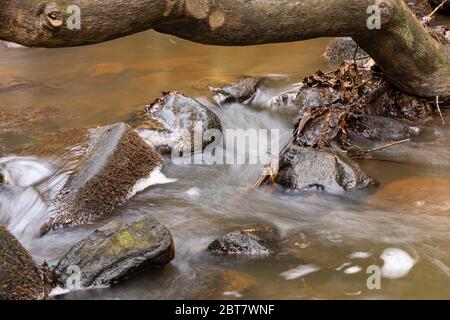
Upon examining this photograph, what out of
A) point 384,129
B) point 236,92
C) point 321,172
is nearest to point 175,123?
point 236,92

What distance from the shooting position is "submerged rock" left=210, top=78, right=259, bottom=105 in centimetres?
744

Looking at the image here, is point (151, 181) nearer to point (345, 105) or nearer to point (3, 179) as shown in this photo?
point (3, 179)

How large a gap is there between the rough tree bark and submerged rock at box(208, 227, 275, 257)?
1417 mm

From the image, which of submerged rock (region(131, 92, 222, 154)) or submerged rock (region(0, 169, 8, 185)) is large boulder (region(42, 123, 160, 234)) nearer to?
submerged rock (region(131, 92, 222, 154))

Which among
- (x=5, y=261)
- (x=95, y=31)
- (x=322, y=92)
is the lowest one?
(x=5, y=261)

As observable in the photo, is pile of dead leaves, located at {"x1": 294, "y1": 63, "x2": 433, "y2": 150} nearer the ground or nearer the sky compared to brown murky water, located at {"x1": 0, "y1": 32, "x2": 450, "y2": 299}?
nearer the sky

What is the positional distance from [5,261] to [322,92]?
4263 millimetres

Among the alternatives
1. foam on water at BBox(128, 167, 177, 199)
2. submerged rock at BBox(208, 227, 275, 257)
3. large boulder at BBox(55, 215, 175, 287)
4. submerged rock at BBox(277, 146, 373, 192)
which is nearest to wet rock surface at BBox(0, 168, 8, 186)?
foam on water at BBox(128, 167, 177, 199)

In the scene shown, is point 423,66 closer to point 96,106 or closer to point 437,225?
point 437,225

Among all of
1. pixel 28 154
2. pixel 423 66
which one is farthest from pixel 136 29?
pixel 423 66

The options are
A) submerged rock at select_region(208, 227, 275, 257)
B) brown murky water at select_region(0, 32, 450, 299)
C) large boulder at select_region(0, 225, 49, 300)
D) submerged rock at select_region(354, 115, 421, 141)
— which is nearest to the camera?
large boulder at select_region(0, 225, 49, 300)

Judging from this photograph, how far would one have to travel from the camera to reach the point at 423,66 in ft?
19.0

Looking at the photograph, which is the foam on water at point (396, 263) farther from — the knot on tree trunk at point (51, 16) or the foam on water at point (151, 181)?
the knot on tree trunk at point (51, 16)

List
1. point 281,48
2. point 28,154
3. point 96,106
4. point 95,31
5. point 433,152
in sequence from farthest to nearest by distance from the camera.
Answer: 1. point 281,48
2. point 96,106
3. point 28,154
4. point 433,152
5. point 95,31
